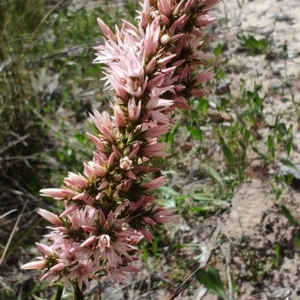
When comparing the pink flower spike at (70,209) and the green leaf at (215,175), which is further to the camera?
the green leaf at (215,175)

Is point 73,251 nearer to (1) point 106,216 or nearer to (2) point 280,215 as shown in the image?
(1) point 106,216

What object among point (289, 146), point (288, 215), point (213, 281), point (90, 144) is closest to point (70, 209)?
point (213, 281)

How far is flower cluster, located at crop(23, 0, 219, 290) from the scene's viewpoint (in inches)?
77.2

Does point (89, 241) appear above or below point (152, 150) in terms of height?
below

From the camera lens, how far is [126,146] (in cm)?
198

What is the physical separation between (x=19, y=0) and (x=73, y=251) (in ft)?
12.2

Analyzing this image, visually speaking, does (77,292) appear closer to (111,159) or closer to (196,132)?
(111,159)

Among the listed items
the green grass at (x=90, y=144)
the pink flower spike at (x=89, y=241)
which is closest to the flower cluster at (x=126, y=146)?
the pink flower spike at (x=89, y=241)

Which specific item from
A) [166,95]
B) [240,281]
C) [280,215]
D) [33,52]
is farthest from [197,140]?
[166,95]

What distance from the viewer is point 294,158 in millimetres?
4324

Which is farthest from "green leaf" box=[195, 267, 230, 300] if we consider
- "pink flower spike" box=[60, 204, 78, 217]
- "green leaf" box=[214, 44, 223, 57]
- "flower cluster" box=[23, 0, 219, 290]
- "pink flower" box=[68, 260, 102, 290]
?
"green leaf" box=[214, 44, 223, 57]

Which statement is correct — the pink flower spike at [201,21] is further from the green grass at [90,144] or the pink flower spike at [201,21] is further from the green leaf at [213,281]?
the green grass at [90,144]

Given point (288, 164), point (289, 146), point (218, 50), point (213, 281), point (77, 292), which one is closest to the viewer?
point (77, 292)

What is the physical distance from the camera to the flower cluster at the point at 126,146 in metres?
1.96
